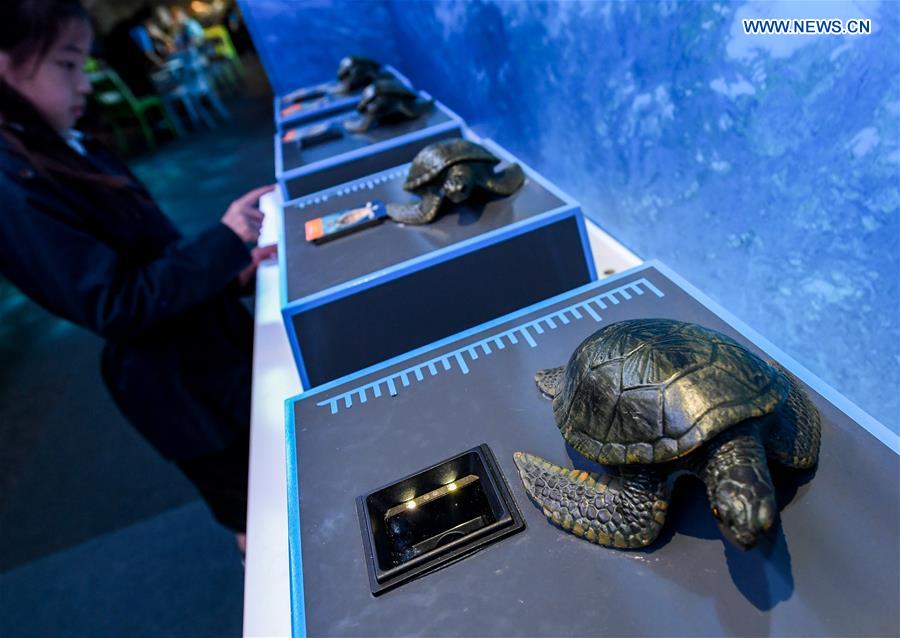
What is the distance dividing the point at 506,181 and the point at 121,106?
5.80 meters

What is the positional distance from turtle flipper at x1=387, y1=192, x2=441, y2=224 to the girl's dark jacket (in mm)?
316

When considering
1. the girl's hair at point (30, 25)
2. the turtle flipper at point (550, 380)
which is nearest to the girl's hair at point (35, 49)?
the girl's hair at point (30, 25)

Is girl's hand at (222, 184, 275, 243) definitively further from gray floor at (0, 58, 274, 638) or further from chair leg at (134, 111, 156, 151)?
chair leg at (134, 111, 156, 151)

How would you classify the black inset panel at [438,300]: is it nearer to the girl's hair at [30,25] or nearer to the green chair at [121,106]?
the girl's hair at [30,25]

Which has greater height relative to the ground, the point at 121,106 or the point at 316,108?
the point at 121,106

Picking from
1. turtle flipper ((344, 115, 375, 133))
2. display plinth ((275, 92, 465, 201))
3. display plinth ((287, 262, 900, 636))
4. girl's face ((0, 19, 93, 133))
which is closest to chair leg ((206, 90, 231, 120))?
turtle flipper ((344, 115, 375, 133))

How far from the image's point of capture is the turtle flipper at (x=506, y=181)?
1059 mm

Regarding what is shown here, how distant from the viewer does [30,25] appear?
0.80m

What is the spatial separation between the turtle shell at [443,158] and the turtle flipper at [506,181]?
0.11ft

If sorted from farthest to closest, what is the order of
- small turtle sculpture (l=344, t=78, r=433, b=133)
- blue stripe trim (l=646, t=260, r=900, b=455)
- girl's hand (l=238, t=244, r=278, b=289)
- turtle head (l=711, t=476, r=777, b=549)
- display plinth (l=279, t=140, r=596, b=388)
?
small turtle sculpture (l=344, t=78, r=433, b=133) → girl's hand (l=238, t=244, r=278, b=289) → display plinth (l=279, t=140, r=596, b=388) → blue stripe trim (l=646, t=260, r=900, b=455) → turtle head (l=711, t=476, r=777, b=549)

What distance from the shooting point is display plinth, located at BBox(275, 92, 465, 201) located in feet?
4.87

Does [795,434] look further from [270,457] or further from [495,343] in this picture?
[270,457]

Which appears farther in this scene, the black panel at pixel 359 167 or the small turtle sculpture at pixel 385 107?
the small turtle sculpture at pixel 385 107

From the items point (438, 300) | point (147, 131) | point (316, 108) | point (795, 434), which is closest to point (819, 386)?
point (795, 434)
